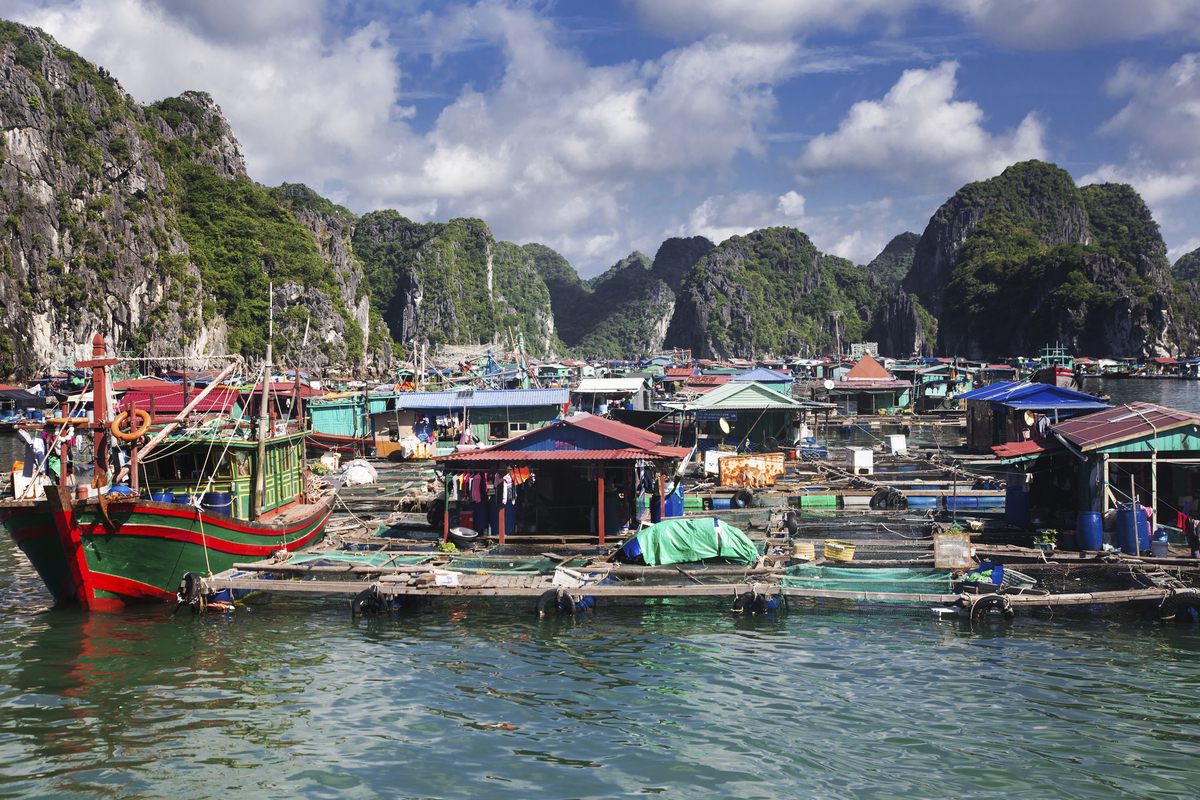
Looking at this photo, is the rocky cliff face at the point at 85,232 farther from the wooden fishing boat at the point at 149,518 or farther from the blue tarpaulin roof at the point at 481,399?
the wooden fishing boat at the point at 149,518

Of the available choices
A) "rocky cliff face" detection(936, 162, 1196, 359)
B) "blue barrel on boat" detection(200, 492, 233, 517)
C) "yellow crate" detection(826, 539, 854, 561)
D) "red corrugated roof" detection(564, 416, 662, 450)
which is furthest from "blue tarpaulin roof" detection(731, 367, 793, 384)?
"rocky cliff face" detection(936, 162, 1196, 359)

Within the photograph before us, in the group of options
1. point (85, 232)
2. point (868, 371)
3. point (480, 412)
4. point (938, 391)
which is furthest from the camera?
point (85, 232)

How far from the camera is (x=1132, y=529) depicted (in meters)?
18.4

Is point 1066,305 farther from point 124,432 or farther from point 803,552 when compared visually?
point 124,432

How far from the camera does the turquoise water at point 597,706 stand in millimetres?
10094

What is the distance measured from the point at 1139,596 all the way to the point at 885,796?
886 centimetres

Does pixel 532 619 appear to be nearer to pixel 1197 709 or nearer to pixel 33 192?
pixel 1197 709

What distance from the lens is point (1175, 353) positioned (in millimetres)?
144500

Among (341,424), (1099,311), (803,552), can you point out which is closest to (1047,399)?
(803,552)

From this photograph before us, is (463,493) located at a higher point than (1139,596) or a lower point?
higher

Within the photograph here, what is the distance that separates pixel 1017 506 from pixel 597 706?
625 inches

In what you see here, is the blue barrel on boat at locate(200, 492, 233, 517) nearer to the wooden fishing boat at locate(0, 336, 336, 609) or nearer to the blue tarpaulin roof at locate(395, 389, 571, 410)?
the wooden fishing boat at locate(0, 336, 336, 609)

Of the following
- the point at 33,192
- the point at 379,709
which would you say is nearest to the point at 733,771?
the point at 379,709

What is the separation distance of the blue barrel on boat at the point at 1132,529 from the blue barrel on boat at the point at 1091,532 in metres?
0.38
